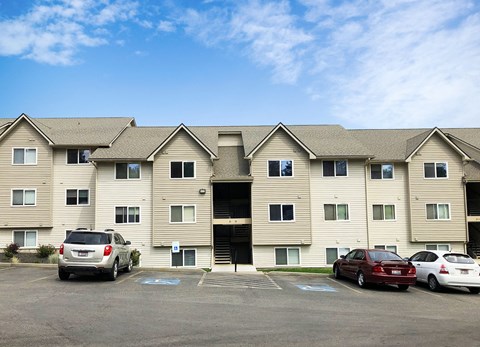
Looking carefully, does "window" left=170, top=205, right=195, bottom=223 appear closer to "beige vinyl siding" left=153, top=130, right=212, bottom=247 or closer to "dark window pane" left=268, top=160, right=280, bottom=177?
"beige vinyl siding" left=153, top=130, right=212, bottom=247

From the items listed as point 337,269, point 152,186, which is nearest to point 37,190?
point 152,186

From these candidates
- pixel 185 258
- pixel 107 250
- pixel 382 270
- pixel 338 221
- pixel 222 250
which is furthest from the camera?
pixel 222 250

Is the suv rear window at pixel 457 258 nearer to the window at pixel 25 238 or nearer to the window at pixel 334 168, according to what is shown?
the window at pixel 334 168

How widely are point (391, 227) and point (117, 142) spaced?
63.5 feet

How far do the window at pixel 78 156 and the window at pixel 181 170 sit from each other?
6022 mm

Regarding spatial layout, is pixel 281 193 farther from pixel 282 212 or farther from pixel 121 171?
pixel 121 171

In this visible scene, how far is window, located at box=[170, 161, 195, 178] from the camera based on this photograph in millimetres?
→ 28906

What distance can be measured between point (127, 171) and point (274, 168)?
31.3 feet

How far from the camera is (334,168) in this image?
29.8 m

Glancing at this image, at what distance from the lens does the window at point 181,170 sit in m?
28.9

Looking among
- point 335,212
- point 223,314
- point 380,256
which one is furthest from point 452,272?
point 335,212

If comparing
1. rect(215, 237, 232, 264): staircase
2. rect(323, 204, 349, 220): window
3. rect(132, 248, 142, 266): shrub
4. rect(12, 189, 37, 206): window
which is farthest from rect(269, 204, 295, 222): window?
rect(12, 189, 37, 206): window

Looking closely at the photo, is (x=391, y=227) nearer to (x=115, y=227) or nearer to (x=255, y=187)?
(x=255, y=187)

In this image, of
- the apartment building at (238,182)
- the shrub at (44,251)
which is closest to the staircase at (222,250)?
the apartment building at (238,182)
